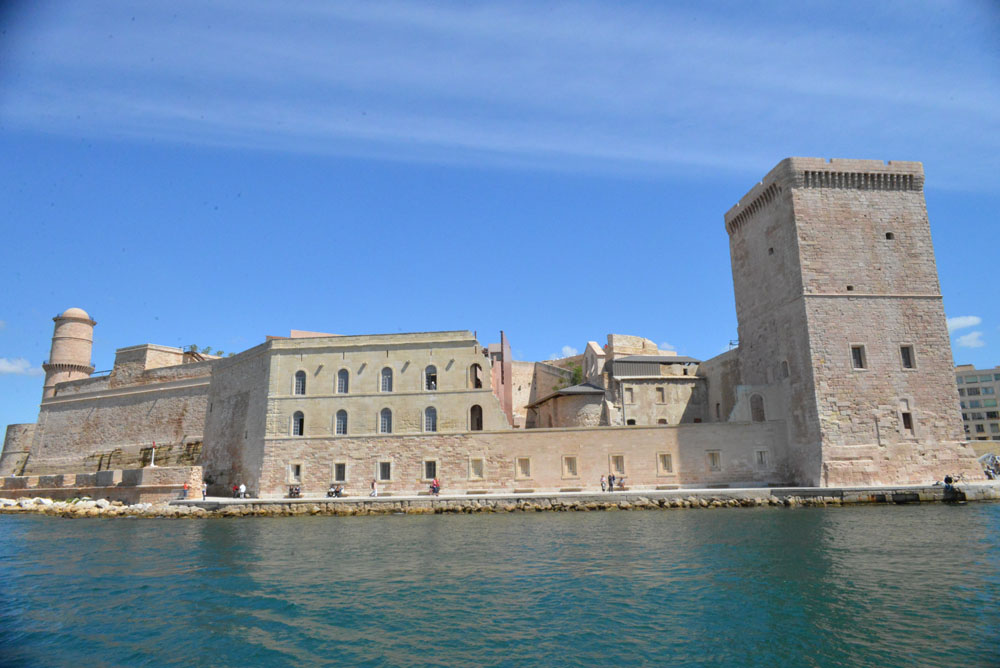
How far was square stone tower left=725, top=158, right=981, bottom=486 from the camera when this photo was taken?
24.8 m

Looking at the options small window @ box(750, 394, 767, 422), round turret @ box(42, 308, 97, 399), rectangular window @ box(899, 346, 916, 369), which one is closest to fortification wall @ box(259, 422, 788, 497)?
small window @ box(750, 394, 767, 422)

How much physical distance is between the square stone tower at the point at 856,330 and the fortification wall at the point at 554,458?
1923 millimetres

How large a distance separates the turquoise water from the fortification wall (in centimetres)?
758

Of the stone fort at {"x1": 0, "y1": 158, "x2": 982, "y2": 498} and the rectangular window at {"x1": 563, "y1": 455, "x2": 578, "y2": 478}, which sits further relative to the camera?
the rectangular window at {"x1": 563, "y1": 455, "x2": 578, "y2": 478}

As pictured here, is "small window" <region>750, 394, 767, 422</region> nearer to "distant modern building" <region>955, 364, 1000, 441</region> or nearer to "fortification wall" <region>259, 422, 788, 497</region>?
"fortification wall" <region>259, 422, 788, 497</region>

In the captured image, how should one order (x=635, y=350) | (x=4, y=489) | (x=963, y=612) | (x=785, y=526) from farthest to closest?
1. (x=635, y=350)
2. (x=4, y=489)
3. (x=785, y=526)
4. (x=963, y=612)

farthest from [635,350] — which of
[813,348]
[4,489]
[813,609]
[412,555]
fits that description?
[4,489]

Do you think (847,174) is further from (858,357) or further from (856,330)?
(858,357)

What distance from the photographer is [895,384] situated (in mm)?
25344

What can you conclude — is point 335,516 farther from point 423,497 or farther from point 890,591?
point 890,591

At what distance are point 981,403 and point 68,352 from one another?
7854 cm

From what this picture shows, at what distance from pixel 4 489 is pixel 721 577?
37.0 meters

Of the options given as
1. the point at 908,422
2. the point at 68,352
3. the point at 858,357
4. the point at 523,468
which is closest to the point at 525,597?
the point at 523,468

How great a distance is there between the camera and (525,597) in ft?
36.3
